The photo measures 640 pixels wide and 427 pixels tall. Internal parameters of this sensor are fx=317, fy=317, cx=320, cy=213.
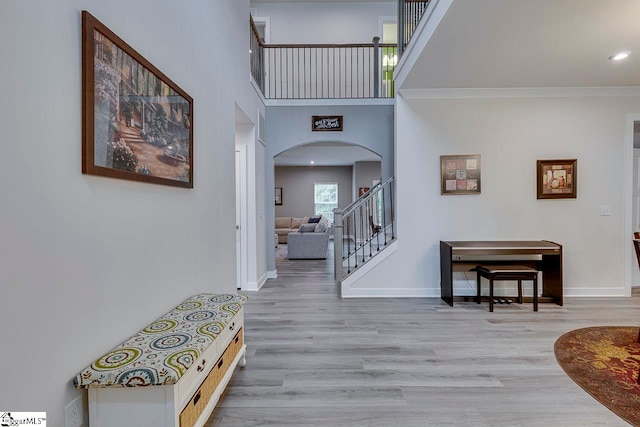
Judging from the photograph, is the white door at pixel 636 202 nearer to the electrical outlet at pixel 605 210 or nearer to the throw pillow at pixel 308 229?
the electrical outlet at pixel 605 210

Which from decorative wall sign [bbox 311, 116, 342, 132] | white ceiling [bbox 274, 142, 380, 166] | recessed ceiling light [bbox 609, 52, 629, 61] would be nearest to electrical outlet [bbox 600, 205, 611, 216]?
recessed ceiling light [bbox 609, 52, 629, 61]

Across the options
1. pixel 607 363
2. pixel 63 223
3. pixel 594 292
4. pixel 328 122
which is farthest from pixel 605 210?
pixel 63 223

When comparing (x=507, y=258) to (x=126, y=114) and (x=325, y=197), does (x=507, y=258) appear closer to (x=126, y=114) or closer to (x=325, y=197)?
(x=126, y=114)

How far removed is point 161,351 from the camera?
1.42 m

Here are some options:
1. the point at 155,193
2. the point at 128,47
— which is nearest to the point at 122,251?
the point at 155,193

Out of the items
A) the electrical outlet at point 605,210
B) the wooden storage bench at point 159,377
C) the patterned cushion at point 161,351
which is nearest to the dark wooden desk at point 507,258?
the electrical outlet at point 605,210

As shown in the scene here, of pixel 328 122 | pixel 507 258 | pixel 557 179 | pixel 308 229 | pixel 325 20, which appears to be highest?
pixel 325 20

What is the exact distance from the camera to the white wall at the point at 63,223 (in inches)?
39.8

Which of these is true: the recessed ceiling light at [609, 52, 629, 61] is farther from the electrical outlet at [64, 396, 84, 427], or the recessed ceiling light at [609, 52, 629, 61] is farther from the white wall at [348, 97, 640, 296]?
the electrical outlet at [64, 396, 84, 427]

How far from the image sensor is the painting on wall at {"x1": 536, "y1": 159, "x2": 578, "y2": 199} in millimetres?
4250

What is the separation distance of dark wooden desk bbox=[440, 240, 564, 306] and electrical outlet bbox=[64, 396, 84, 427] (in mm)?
3711

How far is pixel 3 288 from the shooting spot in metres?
0.97

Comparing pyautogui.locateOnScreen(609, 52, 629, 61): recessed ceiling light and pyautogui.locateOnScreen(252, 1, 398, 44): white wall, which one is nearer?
pyautogui.locateOnScreen(609, 52, 629, 61): recessed ceiling light

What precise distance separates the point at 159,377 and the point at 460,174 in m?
4.18
